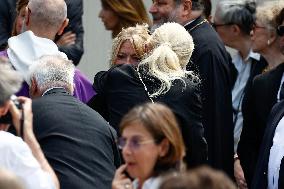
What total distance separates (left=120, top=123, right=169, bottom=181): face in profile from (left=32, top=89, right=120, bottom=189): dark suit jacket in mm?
1167

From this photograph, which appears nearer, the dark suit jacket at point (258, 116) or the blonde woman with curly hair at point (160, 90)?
the blonde woman with curly hair at point (160, 90)

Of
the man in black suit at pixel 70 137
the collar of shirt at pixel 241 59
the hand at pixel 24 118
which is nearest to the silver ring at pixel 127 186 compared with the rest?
the hand at pixel 24 118

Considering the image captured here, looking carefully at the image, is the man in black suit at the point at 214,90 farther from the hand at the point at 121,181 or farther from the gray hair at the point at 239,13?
the hand at the point at 121,181

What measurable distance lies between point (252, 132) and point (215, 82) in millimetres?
444

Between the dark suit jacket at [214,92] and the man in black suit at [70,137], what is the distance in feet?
5.63

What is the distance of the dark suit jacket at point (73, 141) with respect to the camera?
19.8ft

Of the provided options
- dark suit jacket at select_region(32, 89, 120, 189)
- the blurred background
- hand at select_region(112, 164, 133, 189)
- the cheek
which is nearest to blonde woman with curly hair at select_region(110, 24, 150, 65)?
dark suit jacket at select_region(32, 89, 120, 189)

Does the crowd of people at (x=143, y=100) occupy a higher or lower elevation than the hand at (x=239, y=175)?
higher

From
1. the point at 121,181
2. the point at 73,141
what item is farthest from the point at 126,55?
the point at 121,181

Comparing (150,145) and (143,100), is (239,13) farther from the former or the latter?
(150,145)

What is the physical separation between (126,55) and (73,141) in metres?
1.38

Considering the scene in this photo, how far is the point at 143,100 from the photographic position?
6879 millimetres

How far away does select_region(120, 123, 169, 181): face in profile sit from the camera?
4.87 metres

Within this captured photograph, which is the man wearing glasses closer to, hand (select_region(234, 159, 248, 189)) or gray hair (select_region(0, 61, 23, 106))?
hand (select_region(234, 159, 248, 189))
